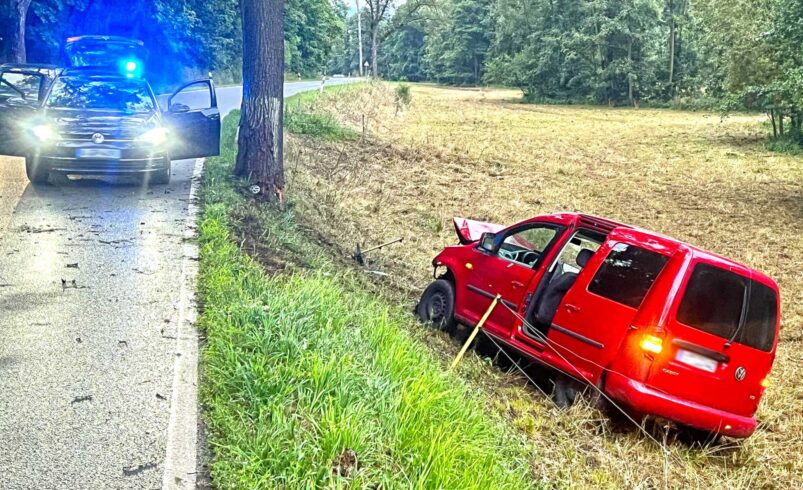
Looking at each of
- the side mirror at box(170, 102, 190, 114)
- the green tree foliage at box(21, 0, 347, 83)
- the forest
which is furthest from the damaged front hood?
the green tree foliage at box(21, 0, 347, 83)

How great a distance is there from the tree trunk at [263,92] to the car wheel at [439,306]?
3674 millimetres

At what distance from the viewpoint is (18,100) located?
12.2 metres

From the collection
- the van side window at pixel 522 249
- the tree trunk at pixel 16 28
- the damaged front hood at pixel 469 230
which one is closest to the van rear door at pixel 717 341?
the van side window at pixel 522 249

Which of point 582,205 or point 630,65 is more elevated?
point 630,65

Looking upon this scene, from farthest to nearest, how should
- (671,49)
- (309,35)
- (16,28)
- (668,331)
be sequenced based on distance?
(309,35)
(671,49)
(16,28)
(668,331)

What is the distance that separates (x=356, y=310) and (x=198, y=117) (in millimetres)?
6607

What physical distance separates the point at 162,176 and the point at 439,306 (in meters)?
5.29

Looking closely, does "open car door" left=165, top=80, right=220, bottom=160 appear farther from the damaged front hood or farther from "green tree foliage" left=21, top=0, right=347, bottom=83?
"green tree foliage" left=21, top=0, right=347, bottom=83

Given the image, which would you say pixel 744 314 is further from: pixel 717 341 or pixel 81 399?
pixel 81 399

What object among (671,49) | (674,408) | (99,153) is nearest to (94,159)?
(99,153)

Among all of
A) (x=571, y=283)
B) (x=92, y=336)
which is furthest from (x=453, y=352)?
(x=92, y=336)

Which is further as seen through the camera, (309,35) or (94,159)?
(309,35)

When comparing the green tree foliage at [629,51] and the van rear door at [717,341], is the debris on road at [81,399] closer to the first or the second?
the van rear door at [717,341]

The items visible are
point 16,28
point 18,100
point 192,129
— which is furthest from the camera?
point 16,28
